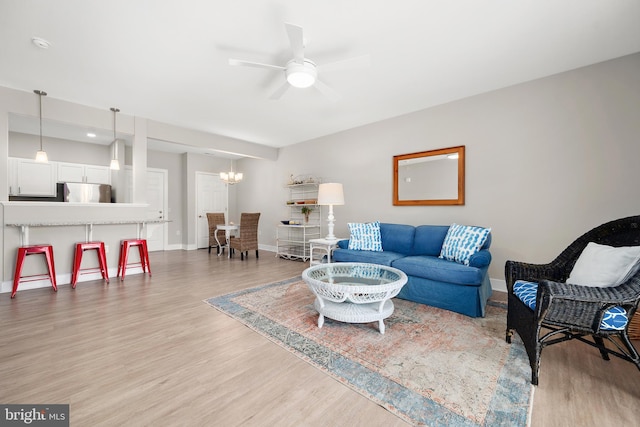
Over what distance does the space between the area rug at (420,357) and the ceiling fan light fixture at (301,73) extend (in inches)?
91.9

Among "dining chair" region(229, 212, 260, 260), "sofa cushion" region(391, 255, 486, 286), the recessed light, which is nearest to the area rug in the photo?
"sofa cushion" region(391, 255, 486, 286)

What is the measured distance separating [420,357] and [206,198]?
23.3ft

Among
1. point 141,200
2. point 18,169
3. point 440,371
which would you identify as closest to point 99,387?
point 440,371

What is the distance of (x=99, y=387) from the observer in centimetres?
159

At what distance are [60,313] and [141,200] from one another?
2.23 meters

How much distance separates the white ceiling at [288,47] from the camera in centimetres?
209

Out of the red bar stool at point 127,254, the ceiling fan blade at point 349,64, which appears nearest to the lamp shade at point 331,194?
the ceiling fan blade at point 349,64

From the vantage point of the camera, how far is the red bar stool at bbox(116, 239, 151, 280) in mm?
4176

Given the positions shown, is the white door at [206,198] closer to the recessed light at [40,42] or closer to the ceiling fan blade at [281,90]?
the recessed light at [40,42]

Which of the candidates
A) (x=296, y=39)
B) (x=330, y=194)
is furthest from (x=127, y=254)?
(x=296, y=39)

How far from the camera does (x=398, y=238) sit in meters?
3.89

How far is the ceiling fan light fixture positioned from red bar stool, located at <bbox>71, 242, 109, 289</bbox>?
3728mm

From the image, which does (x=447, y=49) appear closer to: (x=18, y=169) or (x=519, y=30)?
(x=519, y=30)

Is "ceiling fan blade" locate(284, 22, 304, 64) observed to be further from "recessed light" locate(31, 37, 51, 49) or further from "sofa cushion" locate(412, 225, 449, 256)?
"sofa cushion" locate(412, 225, 449, 256)
